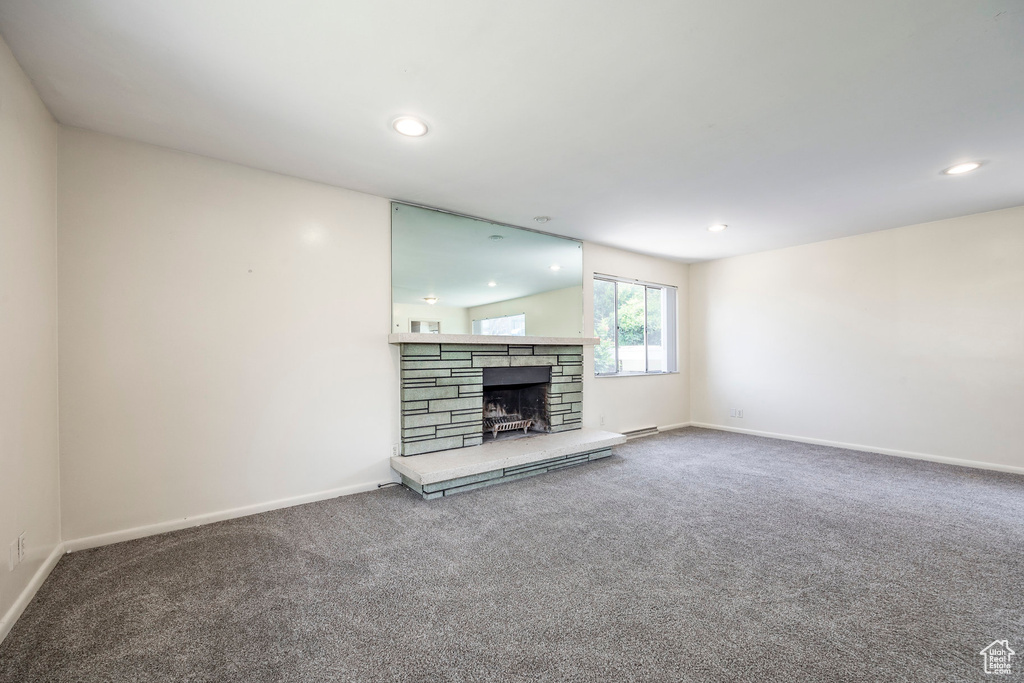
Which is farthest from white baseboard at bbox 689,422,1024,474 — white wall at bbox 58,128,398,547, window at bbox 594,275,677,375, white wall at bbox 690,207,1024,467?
white wall at bbox 58,128,398,547

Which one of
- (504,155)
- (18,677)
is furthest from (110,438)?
(504,155)

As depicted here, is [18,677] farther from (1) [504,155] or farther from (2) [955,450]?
(2) [955,450]

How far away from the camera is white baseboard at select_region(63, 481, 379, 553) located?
7.90 feet

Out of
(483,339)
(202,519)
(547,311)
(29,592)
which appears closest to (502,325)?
(483,339)

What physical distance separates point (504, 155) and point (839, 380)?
4.48 meters

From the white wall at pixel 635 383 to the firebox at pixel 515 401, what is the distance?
1.92ft

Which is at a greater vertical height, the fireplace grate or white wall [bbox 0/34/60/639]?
white wall [bbox 0/34/60/639]

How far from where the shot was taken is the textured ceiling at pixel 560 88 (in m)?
1.62

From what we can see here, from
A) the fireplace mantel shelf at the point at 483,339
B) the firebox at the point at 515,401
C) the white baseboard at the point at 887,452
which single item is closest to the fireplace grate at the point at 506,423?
the firebox at the point at 515,401

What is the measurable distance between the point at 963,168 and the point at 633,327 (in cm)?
331

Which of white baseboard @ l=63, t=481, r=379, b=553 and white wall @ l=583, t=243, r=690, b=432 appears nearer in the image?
white baseboard @ l=63, t=481, r=379, b=553

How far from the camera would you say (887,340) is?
4.43 meters

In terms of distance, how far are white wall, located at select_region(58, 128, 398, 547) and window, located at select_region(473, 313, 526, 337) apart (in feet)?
2.86

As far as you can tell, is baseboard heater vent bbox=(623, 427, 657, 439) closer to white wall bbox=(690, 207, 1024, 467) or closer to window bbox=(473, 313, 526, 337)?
white wall bbox=(690, 207, 1024, 467)
